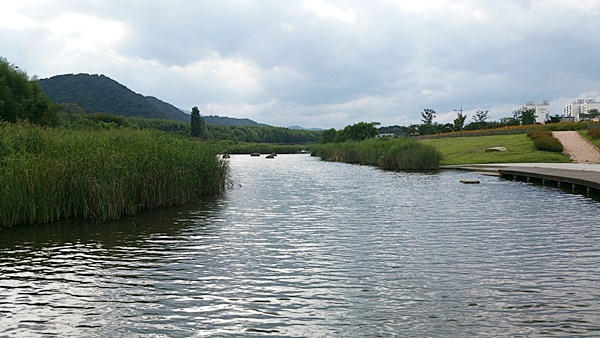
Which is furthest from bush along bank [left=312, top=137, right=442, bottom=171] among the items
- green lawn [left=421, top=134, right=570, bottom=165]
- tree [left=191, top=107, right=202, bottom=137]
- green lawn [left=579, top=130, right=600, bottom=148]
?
tree [left=191, top=107, right=202, bottom=137]

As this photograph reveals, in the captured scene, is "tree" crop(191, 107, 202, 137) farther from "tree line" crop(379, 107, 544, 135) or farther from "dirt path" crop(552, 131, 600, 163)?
"dirt path" crop(552, 131, 600, 163)

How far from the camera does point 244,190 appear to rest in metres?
28.2

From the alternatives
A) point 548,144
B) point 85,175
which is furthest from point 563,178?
point 548,144

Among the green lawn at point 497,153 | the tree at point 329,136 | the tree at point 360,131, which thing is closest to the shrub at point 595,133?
the green lawn at point 497,153

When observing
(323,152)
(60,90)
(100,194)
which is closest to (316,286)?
(100,194)

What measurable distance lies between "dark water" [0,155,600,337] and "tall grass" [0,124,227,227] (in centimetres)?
73

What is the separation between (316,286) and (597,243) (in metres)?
8.00

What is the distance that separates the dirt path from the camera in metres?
46.2

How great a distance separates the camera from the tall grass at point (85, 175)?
14984 mm

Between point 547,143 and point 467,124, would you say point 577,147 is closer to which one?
point 547,143

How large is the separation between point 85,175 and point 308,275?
8976mm

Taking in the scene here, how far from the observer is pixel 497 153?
175 ft

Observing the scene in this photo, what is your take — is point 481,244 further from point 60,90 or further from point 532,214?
point 60,90

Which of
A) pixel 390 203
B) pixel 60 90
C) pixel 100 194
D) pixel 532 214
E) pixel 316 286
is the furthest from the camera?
pixel 60 90
